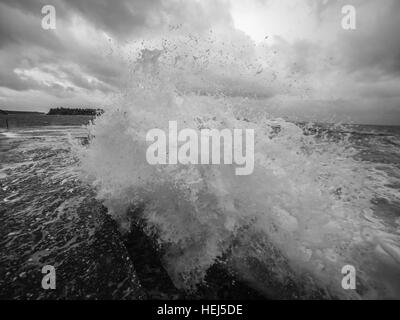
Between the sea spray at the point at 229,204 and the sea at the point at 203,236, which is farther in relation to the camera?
the sea spray at the point at 229,204

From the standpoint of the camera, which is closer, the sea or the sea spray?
the sea

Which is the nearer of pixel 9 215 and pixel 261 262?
pixel 261 262

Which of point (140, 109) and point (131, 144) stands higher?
point (140, 109)

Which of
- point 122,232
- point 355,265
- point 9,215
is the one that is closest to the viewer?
point 355,265

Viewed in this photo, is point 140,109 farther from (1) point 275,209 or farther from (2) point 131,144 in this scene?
(1) point 275,209

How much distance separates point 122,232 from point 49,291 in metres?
1.57

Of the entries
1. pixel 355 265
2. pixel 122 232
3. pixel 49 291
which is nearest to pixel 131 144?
pixel 122 232

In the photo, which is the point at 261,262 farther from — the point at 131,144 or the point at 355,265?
the point at 131,144

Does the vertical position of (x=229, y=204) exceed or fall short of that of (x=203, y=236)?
it exceeds it

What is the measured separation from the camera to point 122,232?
457cm

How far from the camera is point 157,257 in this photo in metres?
3.86

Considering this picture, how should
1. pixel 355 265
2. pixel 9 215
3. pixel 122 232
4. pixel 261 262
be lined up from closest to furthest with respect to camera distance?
pixel 261 262 < pixel 355 265 < pixel 122 232 < pixel 9 215
